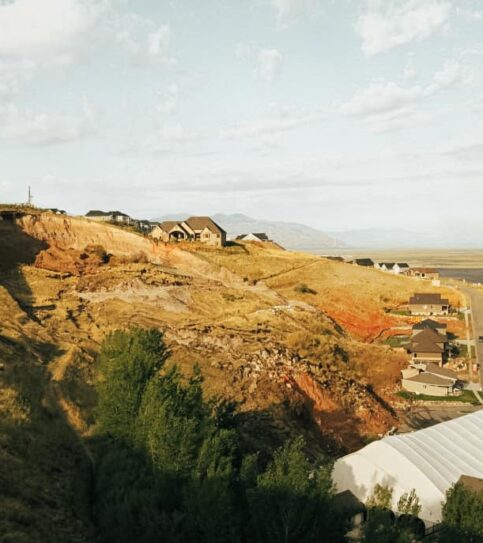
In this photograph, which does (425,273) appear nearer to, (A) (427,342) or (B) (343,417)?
(A) (427,342)

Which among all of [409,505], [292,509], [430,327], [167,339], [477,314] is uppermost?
[409,505]

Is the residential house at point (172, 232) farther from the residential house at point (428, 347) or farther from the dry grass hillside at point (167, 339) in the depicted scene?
the residential house at point (428, 347)

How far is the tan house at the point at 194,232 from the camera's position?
113 metres

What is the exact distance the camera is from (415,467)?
28484 millimetres

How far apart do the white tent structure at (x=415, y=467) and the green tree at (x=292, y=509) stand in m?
7.79

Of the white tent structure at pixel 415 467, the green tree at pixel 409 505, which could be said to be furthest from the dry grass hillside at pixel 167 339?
the green tree at pixel 409 505

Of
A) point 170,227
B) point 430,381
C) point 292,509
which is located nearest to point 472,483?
point 292,509

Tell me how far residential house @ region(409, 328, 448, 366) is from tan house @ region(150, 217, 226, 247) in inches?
2208

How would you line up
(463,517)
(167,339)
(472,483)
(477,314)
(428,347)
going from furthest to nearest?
(477,314) → (428,347) → (167,339) → (472,483) → (463,517)

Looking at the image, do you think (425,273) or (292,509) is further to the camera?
(425,273)

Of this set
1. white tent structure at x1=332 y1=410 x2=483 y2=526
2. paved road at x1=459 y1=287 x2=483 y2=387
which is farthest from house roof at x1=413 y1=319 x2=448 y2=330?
white tent structure at x1=332 y1=410 x2=483 y2=526

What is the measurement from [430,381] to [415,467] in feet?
89.7

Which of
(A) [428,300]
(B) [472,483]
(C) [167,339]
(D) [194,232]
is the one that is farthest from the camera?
(D) [194,232]

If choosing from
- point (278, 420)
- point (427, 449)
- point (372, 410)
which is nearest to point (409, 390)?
point (372, 410)
